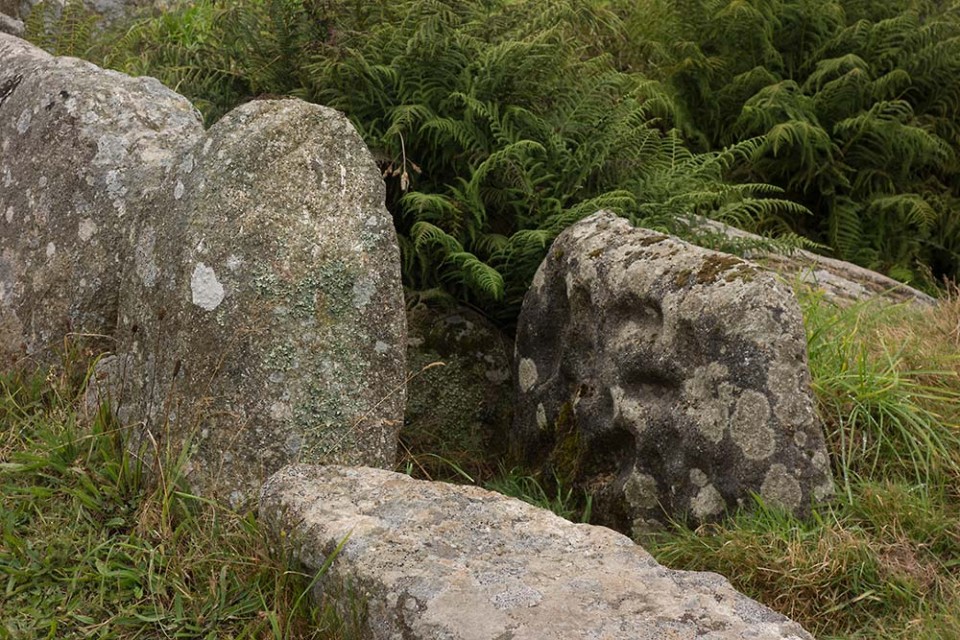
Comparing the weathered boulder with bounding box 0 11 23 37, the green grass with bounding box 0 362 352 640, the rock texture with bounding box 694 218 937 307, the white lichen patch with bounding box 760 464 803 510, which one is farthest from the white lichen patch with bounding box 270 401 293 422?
the weathered boulder with bounding box 0 11 23 37

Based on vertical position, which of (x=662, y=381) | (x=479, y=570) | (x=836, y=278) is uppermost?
(x=479, y=570)

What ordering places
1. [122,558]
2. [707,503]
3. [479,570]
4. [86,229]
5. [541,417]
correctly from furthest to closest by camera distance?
[541,417], [86,229], [707,503], [122,558], [479,570]

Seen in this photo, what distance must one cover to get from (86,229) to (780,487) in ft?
9.91

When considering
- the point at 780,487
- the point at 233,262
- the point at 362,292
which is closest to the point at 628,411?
the point at 780,487

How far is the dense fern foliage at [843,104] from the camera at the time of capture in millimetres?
7934

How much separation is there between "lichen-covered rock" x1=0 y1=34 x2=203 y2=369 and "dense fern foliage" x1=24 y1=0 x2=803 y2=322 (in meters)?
0.66

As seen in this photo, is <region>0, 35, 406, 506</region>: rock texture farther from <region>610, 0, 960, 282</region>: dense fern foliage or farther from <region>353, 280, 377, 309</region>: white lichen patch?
<region>610, 0, 960, 282</region>: dense fern foliage

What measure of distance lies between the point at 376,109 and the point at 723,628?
3.33 m

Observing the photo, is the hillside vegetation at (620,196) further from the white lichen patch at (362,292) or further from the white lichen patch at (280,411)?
the white lichen patch at (362,292)

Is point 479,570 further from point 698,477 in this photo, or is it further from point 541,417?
point 541,417

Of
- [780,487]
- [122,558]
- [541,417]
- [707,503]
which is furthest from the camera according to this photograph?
[541,417]

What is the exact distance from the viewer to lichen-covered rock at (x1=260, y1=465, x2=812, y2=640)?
2.61m

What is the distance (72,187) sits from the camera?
14.9 ft

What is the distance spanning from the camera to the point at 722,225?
6.04 m
